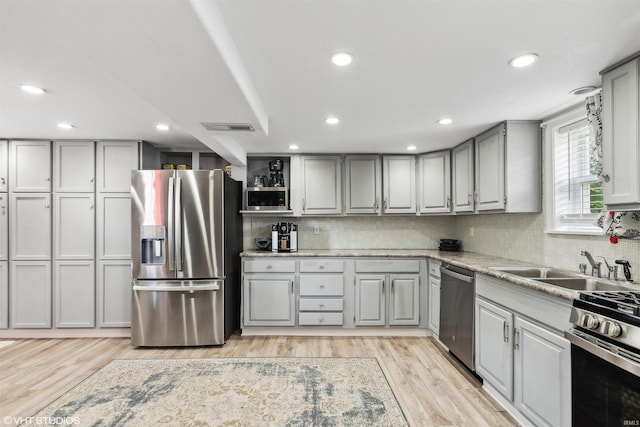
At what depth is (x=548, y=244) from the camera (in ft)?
9.08

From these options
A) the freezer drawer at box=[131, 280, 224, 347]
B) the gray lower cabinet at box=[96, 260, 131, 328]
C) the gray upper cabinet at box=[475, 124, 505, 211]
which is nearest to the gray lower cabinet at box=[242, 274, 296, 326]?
the freezer drawer at box=[131, 280, 224, 347]

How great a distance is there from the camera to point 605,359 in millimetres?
1440

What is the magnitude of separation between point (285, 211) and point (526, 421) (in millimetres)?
3032

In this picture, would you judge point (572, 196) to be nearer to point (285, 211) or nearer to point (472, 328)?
point (472, 328)

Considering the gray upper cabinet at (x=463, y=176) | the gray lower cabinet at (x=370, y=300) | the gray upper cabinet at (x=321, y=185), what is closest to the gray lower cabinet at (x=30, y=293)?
the gray upper cabinet at (x=321, y=185)

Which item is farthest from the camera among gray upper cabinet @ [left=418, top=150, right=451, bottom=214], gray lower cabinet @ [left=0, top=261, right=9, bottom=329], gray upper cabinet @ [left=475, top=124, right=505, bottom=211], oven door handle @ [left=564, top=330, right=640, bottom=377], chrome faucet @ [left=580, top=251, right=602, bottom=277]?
gray upper cabinet @ [left=418, top=150, right=451, bottom=214]

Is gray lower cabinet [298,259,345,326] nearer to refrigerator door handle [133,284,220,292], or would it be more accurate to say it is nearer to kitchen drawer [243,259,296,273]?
kitchen drawer [243,259,296,273]

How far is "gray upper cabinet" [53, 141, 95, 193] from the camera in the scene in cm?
366

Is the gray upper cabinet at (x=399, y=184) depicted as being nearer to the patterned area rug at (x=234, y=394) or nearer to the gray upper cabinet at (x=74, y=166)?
the patterned area rug at (x=234, y=394)

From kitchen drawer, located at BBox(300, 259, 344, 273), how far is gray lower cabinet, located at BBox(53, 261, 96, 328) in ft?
7.94

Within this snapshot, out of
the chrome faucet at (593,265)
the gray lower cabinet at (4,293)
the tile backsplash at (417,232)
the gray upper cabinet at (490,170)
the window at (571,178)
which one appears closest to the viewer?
the chrome faucet at (593,265)

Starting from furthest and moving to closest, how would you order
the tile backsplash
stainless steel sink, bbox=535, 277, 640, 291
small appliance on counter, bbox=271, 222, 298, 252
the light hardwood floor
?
small appliance on counter, bbox=271, 222, 298, 252 < the tile backsplash < the light hardwood floor < stainless steel sink, bbox=535, 277, 640, 291

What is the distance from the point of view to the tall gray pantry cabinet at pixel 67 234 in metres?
3.63

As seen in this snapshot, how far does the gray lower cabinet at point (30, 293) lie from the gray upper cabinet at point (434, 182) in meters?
4.55
